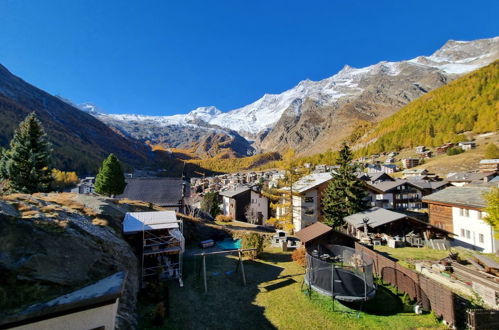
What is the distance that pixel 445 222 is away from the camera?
31656 millimetres

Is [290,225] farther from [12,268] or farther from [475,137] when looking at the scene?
[475,137]

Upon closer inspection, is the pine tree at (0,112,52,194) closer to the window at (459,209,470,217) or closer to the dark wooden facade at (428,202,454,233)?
the window at (459,209,470,217)

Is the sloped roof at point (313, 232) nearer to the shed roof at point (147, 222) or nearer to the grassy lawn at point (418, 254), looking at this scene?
the grassy lawn at point (418, 254)

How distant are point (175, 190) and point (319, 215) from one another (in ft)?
84.3

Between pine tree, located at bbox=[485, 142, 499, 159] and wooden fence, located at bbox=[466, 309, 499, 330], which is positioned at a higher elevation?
pine tree, located at bbox=[485, 142, 499, 159]

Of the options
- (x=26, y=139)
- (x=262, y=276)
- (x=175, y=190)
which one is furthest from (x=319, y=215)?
(x=26, y=139)

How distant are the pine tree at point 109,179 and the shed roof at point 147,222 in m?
20.8

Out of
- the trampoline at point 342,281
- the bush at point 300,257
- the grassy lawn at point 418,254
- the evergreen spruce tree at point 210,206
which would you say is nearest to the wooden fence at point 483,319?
the trampoline at point 342,281

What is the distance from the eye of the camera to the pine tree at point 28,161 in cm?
2514

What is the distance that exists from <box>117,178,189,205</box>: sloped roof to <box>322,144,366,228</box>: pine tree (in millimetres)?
24977

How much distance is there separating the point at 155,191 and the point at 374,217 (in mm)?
35025

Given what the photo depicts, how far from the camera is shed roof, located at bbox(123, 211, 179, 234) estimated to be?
17.2 m

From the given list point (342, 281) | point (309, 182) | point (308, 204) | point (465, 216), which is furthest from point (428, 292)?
point (308, 204)

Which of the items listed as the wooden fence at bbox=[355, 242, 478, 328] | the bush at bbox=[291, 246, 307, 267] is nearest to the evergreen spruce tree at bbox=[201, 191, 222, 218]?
the bush at bbox=[291, 246, 307, 267]
